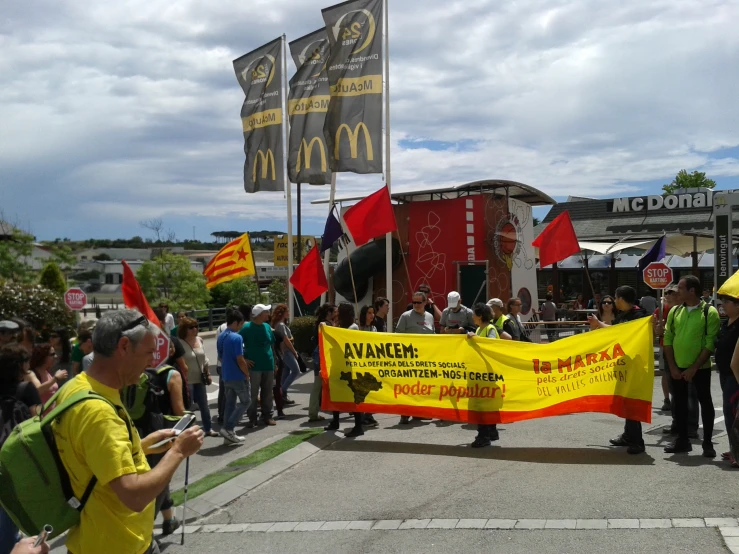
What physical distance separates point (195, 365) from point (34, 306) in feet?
41.9

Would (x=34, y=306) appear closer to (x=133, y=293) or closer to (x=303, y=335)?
(x=303, y=335)

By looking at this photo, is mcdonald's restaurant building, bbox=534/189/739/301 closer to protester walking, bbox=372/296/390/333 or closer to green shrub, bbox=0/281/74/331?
green shrub, bbox=0/281/74/331

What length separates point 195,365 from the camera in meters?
9.91

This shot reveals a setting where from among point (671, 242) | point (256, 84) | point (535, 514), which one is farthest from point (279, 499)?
point (671, 242)

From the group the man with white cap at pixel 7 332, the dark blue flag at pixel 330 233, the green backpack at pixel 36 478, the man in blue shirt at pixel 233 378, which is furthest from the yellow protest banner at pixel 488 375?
the green backpack at pixel 36 478

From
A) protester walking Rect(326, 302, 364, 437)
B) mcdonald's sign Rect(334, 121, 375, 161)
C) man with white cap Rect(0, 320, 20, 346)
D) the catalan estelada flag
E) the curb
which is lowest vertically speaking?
the curb

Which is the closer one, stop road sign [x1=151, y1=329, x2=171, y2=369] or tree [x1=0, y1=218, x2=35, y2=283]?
stop road sign [x1=151, y1=329, x2=171, y2=369]

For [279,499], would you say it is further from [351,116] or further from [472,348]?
[351,116]

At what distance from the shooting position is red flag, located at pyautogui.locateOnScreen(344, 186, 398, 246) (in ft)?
44.5

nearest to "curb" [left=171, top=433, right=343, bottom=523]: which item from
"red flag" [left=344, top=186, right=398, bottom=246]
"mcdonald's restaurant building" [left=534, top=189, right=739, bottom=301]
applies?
"red flag" [left=344, top=186, right=398, bottom=246]

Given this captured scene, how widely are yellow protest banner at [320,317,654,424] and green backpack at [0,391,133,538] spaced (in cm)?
660

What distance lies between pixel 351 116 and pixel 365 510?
423 inches

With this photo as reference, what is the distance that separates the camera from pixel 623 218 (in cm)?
3528

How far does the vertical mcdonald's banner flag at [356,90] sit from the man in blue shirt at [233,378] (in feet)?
22.5
